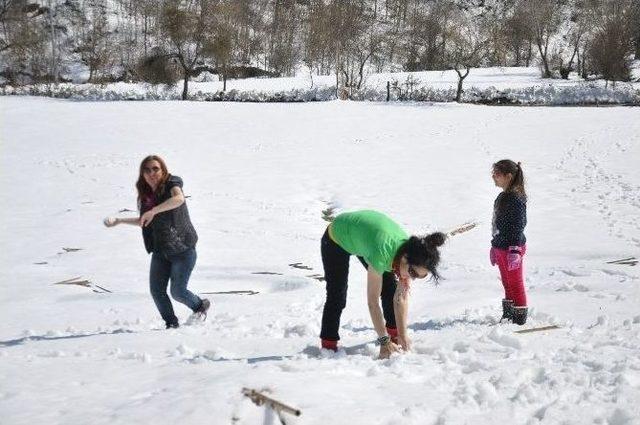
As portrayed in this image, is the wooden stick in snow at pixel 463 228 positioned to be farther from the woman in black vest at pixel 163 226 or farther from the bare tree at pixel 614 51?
the bare tree at pixel 614 51

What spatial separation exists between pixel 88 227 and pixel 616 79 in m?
43.1

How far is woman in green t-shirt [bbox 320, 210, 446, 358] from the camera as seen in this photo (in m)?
3.53

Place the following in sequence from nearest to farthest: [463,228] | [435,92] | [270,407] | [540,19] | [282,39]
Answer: [270,407], [463,228], [435,92], [540,19], [282,39]

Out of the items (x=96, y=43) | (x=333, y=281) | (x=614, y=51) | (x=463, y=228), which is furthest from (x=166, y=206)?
(x=96, y=43)

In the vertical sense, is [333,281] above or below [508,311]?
above

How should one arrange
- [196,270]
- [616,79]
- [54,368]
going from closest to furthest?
[54,368] < [196,270] < [616,79]

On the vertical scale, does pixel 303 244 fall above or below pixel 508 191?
below

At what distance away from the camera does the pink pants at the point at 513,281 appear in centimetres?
516

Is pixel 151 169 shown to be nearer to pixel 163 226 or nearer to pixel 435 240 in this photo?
pixel 163 226

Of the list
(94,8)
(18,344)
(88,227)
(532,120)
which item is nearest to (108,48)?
(94,8)

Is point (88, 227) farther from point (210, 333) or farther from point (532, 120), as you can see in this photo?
point (532, 120)

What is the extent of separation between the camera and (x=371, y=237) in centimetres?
370

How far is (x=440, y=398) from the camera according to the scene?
3.25m

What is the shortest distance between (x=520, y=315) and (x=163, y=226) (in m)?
3.27
